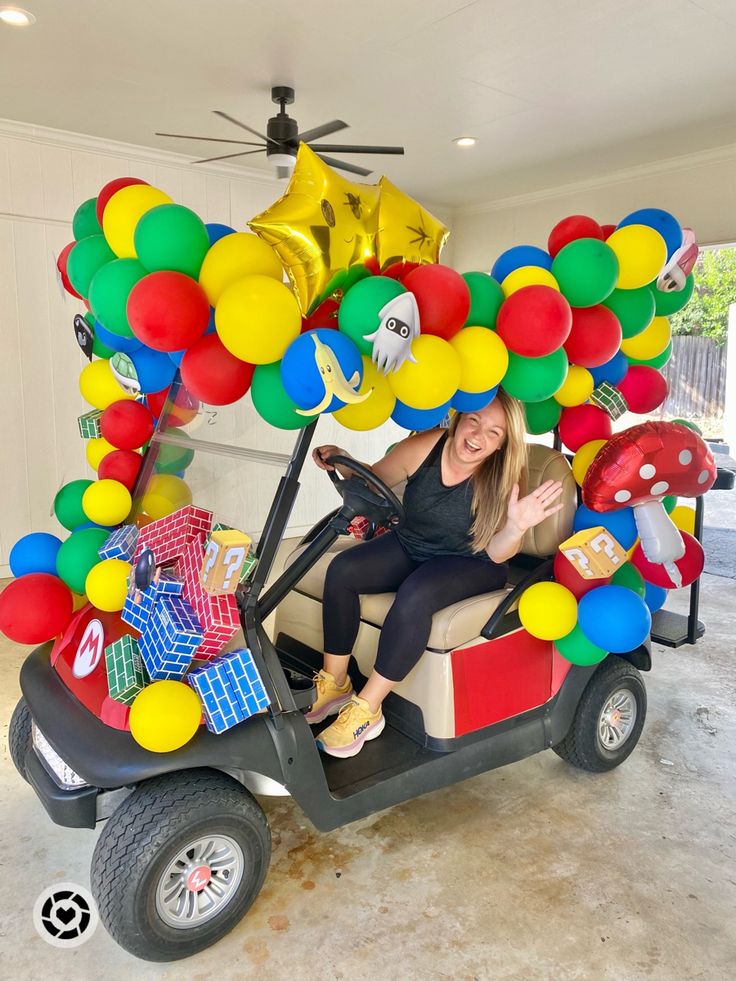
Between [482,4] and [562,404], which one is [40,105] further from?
[562,404]

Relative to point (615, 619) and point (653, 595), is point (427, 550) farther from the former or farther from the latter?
point (653, 595)

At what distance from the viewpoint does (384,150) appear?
12.6ft

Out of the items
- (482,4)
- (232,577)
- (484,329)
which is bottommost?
(232,577)

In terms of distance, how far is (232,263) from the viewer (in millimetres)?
1592

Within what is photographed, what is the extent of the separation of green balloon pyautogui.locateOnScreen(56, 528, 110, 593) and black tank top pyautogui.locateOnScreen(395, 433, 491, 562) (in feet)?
2.90

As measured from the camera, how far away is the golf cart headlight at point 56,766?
5.50ft

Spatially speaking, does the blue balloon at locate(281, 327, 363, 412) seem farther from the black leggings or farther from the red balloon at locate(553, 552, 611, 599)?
the red balloon at locate(553, 552, 611, 599)

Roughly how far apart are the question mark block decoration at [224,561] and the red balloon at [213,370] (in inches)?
12.2

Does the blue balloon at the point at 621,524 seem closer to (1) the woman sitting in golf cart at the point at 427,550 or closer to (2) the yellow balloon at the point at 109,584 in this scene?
(1) the woman sitting in golf cart at the point at 427,550

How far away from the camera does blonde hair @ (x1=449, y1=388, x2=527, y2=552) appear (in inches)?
86.0

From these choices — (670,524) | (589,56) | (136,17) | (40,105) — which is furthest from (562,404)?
(40,105)

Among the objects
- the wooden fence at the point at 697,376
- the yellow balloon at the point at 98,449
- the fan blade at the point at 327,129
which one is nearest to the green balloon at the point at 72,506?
the yellow balloon at the point at 98,449

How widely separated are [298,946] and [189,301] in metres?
1.45

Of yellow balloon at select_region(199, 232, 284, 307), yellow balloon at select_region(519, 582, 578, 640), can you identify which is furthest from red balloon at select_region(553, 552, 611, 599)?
yellow balloon at select_region(199, 232, 284, 307)
